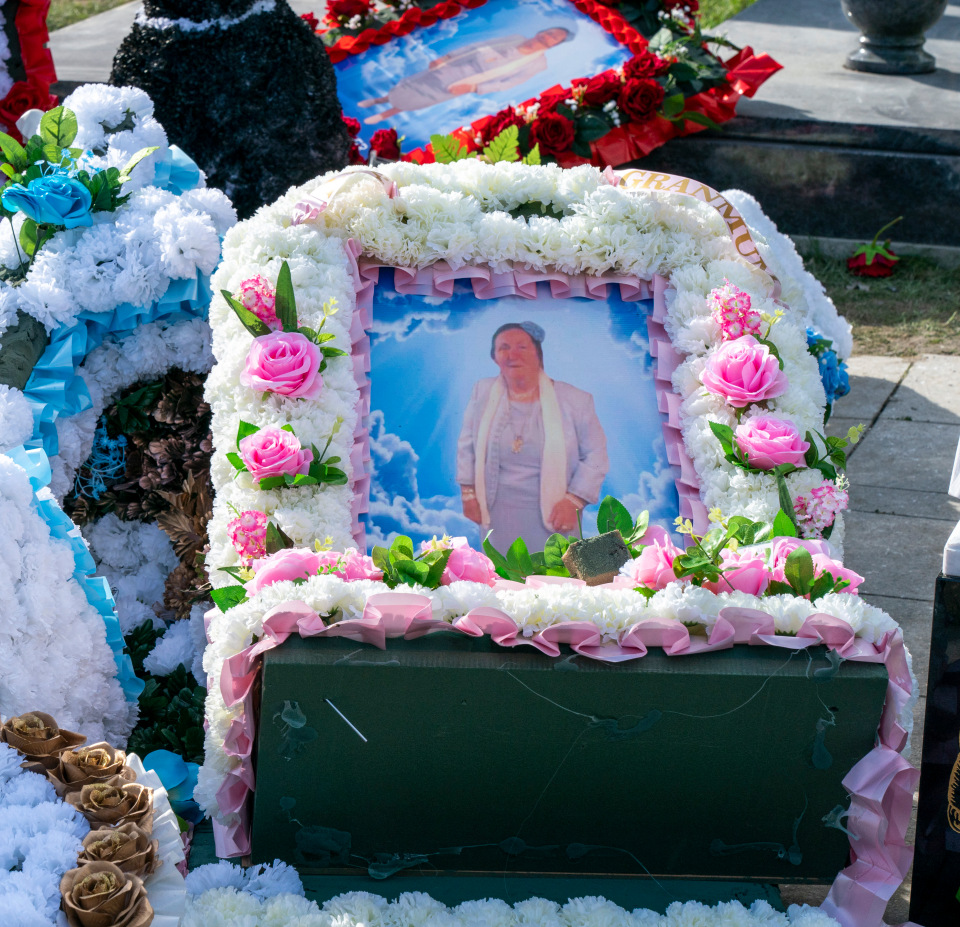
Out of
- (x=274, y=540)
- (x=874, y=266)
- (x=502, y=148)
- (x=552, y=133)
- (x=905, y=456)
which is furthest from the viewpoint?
(x=874, y=266)

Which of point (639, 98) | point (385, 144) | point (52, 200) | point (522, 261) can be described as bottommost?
point (385, 144)

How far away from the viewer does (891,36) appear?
24.1 feet

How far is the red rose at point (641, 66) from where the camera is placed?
5480 mm

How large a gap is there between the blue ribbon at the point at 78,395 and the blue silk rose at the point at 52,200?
0.76 ft

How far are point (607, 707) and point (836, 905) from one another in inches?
21.7

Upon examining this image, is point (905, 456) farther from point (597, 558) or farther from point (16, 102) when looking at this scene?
point (16, 102)

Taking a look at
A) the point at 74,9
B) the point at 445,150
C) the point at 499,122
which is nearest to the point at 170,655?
the point at 445,150

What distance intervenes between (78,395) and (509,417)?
1.01 metres

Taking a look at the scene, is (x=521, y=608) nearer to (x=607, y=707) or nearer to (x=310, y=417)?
(x=607, y=707)

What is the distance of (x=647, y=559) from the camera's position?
1.93 metres

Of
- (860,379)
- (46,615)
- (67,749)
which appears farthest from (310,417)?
(860,379)

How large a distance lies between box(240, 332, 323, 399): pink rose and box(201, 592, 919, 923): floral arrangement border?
23.6 inches

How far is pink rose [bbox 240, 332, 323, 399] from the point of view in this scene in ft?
7.30

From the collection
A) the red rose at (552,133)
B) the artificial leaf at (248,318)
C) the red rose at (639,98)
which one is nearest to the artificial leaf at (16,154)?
the artificial leaf at (248,318)
